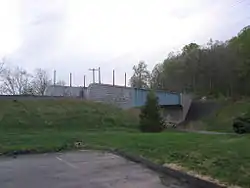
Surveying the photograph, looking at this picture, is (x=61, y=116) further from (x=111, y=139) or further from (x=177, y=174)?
(x=177, y=174)

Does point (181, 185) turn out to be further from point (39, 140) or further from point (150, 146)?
point (39, 140)

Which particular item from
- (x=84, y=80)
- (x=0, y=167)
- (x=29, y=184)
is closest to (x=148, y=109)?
(x=0, y=167)

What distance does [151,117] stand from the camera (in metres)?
38.7

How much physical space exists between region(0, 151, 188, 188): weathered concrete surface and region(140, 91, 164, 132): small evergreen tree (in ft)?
67.0

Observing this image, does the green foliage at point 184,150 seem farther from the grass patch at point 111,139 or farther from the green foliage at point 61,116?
the green foliage at point 61,116

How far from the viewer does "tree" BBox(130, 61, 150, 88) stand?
12151cm

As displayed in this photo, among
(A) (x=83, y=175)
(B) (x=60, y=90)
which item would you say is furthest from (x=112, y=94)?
(A) (x=83, y=175)

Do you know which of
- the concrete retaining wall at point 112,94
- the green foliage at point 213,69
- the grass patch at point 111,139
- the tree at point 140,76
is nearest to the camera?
the grass patch at point 111,139

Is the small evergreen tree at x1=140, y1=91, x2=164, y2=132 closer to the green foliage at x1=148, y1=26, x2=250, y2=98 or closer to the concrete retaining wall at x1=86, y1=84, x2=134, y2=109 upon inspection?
the concrete retaining wall at x1=86, y1=84, x2=134, y2=109

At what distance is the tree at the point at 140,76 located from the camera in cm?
12151

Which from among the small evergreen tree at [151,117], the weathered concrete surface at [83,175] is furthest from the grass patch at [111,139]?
the small evergreen tree at [151,117]

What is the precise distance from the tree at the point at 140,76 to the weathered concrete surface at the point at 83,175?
341 ft

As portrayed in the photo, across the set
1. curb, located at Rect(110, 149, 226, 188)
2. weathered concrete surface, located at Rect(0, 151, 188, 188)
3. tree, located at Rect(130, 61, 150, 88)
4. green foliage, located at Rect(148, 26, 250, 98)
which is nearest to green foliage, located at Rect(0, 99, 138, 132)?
weathered concrete surface, located at Rect(0, 151, 188, 188)

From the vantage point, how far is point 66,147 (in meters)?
24.2
